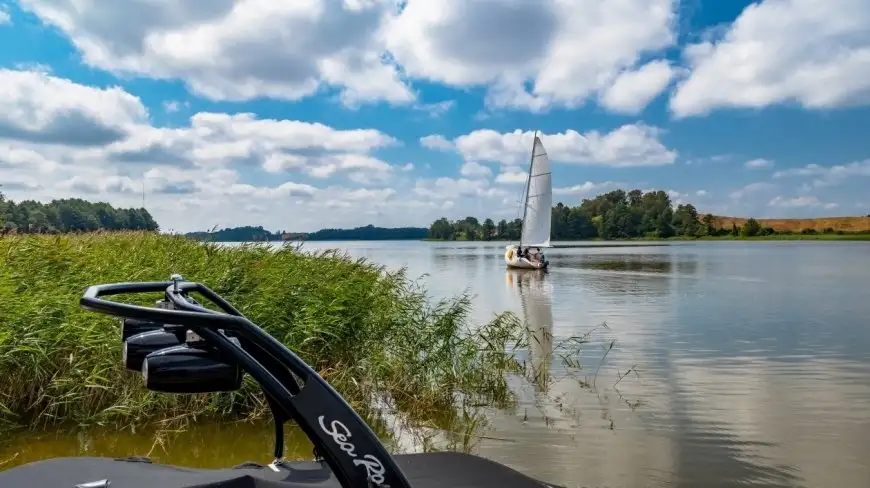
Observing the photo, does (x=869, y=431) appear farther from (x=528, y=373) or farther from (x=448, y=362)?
(x=448, y=362)

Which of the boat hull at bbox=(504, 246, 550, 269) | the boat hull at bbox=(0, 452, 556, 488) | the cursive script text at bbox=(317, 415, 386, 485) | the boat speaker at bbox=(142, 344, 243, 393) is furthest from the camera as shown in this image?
the boat hull at bbox=(504, 246, 550, 269)

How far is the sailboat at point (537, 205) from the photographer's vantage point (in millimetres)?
50562

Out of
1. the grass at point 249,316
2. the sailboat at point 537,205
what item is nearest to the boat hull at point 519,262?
the sailboat at point 537,205

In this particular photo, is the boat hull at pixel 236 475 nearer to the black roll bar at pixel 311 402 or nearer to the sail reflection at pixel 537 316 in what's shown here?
the black roll bar at pixel 311 402

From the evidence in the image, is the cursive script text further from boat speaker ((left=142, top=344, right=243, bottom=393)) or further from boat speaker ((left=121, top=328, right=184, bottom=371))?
boat speaker ((left=121, top=328, right=184, bottom=371))

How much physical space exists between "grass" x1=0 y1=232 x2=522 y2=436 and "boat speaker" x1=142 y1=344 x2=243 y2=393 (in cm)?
560

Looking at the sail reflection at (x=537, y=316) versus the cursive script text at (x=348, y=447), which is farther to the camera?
the sail reflection at (x=537, y=316)

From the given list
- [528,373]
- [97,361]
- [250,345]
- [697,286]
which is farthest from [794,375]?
[697,286]

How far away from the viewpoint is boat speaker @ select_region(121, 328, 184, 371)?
191 cm

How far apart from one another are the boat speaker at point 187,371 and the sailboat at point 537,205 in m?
48.0

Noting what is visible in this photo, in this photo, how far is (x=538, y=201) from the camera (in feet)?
168

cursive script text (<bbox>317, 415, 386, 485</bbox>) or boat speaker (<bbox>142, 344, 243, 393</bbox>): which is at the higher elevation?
boat speaker (<bbox>142, 344, 243, 393</bbox>)

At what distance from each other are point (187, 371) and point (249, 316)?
7.10m

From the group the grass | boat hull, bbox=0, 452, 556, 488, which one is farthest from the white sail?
boat hull, bbox=0, 452, 556, 488
